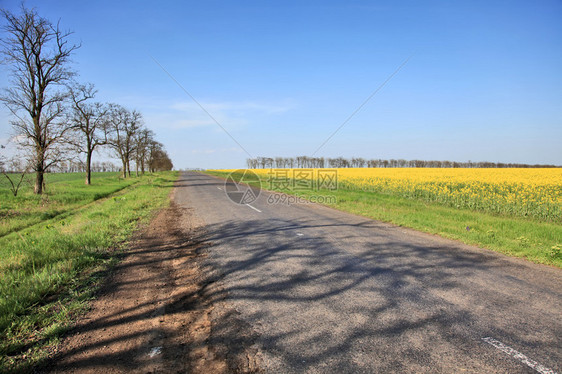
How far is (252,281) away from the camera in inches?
174

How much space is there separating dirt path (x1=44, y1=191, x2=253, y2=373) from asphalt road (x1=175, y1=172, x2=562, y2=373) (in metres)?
0.44

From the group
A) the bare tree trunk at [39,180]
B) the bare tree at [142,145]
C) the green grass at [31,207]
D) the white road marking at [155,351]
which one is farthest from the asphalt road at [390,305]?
the bare tree at [142,145]

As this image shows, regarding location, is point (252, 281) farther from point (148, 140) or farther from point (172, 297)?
point (148, 140)

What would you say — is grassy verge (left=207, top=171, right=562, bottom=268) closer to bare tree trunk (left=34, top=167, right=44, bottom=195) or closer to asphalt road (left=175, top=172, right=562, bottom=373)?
asphalt road (left=175, top=172, right=562, bottom=373)

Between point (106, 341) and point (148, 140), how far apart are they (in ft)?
230

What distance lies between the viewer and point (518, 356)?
2621 mm

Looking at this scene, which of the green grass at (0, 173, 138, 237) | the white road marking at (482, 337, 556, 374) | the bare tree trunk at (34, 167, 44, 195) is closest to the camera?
the white road marking at (482, 337, 556, 374)

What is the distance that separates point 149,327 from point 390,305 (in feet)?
9.72

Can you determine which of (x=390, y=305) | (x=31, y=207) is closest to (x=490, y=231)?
(x=390, y=305)

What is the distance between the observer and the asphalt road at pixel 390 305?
2.61 metres

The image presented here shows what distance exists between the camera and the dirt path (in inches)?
103

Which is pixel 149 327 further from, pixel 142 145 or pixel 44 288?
pixel 142 145

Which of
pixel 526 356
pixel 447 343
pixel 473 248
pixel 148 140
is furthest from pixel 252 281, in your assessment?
pixel 148 140

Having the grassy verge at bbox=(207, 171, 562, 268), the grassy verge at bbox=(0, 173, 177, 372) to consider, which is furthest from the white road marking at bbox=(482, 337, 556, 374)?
the grassy verge at bbox=(0, 173, 177, 372)
